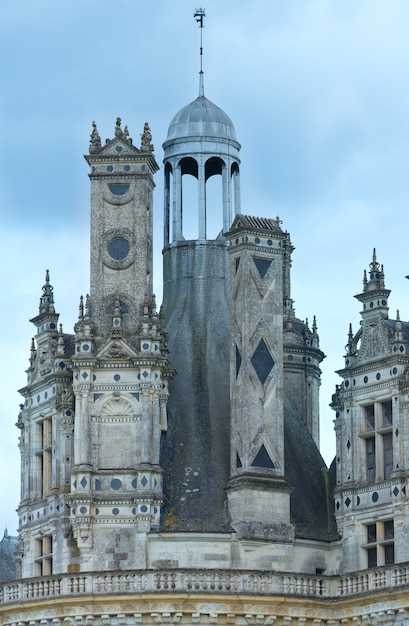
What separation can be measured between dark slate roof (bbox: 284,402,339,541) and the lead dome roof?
7528 millimetres

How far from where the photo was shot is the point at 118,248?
55312 millimetres

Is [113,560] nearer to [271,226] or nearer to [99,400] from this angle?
[99,400]

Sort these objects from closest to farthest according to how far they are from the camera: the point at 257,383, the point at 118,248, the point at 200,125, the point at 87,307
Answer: the point at 257,383 < the point at 87,307 < the point at 118,248 < the point at 200,125

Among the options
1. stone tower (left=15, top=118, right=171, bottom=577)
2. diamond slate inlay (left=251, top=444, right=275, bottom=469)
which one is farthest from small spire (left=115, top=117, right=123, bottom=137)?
diamond slate inlay (left=251, top=444, right=275, bottom=469)

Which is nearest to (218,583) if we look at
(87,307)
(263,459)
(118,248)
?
(263,459)

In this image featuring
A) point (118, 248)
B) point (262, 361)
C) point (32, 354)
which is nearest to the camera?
point (262, 361)

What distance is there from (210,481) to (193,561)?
2242mm

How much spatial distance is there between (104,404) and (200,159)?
8.08m

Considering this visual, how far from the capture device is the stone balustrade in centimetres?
5112

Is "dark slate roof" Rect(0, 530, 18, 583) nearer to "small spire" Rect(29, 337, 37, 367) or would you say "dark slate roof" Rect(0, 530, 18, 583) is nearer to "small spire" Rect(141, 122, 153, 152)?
"small spire" Rect(29, 337, 37, 367)

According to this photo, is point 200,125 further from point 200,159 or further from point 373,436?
point 373,436

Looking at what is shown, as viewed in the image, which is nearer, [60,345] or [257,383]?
[257,383]

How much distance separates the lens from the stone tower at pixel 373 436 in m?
52.1

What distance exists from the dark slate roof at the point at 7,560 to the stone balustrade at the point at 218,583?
64.8ft
